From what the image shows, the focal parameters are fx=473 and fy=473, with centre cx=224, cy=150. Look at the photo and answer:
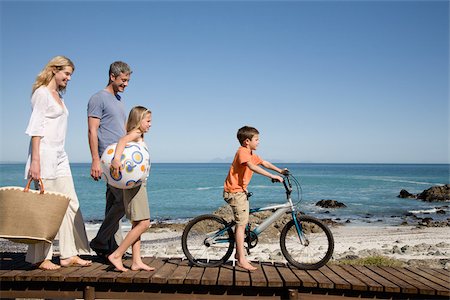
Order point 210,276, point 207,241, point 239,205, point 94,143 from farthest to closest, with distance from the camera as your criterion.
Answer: point 207,241 → point 239,205 → point 94,143 → point 210,276

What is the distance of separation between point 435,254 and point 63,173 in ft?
33.7

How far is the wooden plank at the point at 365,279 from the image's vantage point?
18.1 ft

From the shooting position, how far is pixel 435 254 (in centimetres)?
1244

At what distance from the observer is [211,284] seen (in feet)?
18.4

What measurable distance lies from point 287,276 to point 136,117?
2703mm

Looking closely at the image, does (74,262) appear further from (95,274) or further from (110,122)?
(110,122)


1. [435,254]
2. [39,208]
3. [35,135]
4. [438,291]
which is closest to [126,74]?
[35,135]

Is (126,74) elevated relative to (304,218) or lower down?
elevated

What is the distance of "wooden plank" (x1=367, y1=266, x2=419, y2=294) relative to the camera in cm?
551

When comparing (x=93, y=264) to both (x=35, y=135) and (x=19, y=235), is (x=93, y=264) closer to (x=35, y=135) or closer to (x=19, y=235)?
(x=19, y=235)

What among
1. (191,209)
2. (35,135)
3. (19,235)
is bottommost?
(191,209)

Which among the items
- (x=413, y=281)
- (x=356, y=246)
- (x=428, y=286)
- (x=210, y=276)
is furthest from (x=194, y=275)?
(x=356, y=246)

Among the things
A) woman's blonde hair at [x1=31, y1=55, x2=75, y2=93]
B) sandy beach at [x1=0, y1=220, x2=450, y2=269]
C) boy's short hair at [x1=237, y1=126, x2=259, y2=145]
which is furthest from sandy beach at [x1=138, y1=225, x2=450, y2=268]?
woman's blonde hair at [x1=31, y1=55, x2=75, y2=93]

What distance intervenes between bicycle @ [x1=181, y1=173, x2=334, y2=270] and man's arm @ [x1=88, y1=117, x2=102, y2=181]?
4.79ft
